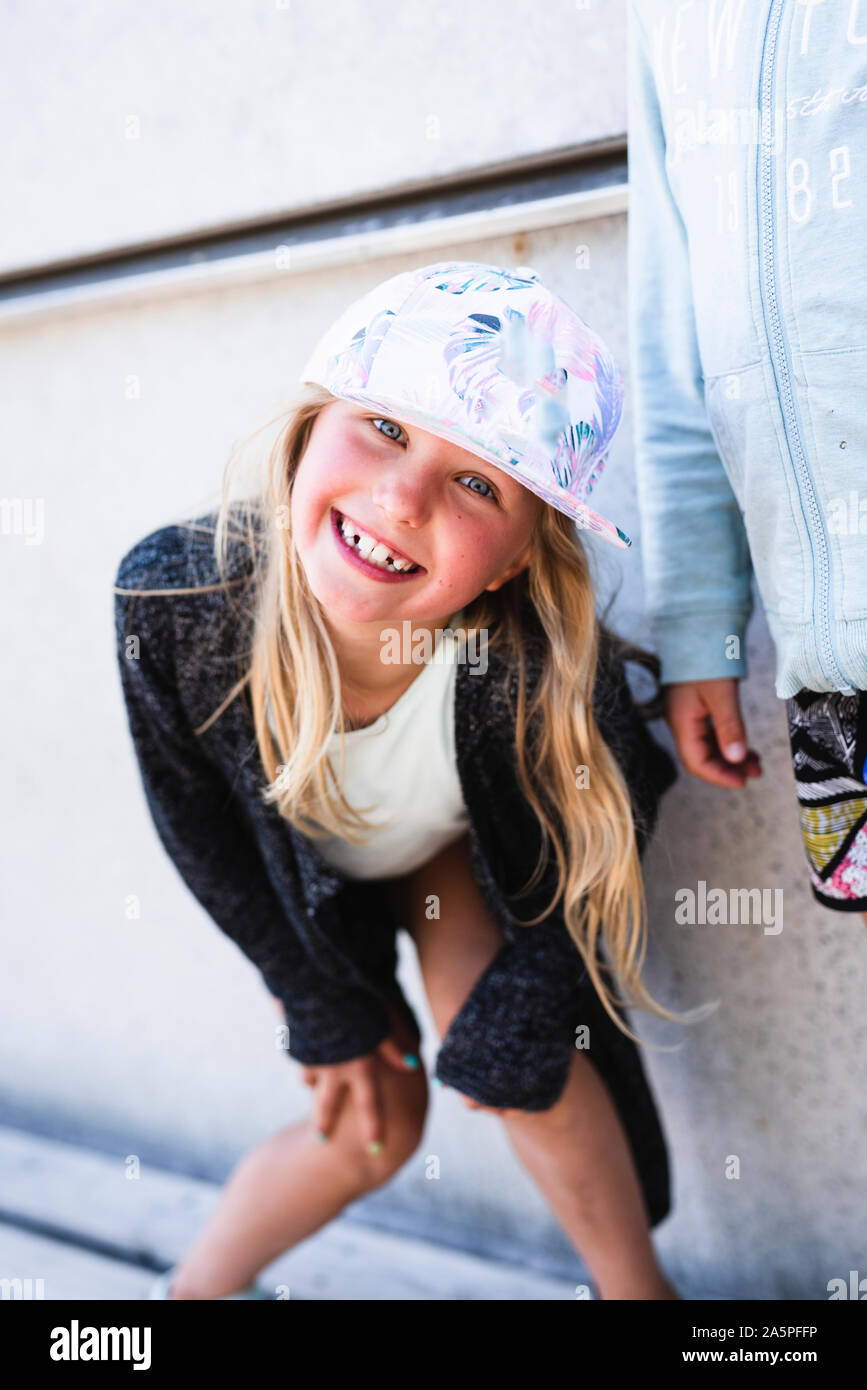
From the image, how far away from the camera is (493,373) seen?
3.14 ft

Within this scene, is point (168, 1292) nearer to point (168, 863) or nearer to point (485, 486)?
point (168, 863)

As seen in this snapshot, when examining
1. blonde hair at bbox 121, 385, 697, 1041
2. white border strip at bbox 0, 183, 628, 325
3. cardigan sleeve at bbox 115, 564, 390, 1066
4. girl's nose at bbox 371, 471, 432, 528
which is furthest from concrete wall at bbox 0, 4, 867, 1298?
girl's nose at bbox 371, 471, 432, 528

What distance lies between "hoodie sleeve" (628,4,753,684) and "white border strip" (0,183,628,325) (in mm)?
190

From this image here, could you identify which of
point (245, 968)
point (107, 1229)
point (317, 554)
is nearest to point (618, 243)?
point (317, 554)

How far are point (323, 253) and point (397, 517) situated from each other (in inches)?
27.1

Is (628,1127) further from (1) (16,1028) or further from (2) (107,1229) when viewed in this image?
(1) (16,1028)

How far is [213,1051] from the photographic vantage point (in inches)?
80.3

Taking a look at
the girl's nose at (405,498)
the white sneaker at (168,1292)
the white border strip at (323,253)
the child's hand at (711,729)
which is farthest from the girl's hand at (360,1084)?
the white border strip at (323,253)

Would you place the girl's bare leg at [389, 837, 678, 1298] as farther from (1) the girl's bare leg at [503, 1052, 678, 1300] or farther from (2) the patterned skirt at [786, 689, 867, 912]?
(2) the patterned skirt at [786, 689, 867, 912]

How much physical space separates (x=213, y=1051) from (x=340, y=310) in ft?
4.49

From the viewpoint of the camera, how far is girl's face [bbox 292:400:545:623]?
103cm

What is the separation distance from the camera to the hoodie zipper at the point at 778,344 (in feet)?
3.02

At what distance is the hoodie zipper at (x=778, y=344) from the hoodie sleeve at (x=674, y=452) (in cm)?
20

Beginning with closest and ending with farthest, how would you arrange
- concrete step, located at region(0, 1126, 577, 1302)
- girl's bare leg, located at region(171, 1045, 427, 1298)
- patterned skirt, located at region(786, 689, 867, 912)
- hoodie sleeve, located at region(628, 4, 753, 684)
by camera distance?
patterned skirt, located at region(786, 689, 867, 912) < hoodie sleeve, located at region(628, 4, 753, 684) < girl's bare leg, located at region(171, 1045, 427, 1298) < concrete step, located at region(0, 1126, 577, 1302)
